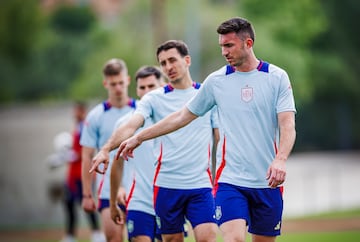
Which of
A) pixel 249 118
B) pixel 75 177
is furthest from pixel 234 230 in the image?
pixel 75 177

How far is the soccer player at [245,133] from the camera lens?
340 inches

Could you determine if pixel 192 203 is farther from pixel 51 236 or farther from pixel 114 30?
pixel 114 30

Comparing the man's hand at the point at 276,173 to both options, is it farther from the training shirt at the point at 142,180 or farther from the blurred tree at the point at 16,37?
the blurred tree at the point at 16,37

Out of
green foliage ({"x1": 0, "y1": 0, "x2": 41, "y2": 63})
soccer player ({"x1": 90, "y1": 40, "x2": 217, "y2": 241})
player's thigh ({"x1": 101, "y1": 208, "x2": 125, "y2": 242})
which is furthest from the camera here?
green foliage ({"x1": 0, "y1": 0, "x2": 41, "y2": 63})

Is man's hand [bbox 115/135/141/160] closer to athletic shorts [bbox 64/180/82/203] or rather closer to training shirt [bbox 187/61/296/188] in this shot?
training shirt [bbox 187/61/296/188]

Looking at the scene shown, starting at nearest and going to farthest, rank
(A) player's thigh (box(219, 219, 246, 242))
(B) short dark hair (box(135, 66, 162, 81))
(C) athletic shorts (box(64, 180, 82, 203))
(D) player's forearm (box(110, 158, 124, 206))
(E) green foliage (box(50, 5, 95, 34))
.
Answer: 1. (A) player's thigh (box(219, 219, 246, 242))
2. (D) player's forearm (box(110, 158, 124, 206))
3. (B) short dark hair (box(135, 66, 162, 81))
4. (C) athletic shorts (box(64, 180, 82, 203))
5. (E) green foliage (box(50, 5, 95, 34))

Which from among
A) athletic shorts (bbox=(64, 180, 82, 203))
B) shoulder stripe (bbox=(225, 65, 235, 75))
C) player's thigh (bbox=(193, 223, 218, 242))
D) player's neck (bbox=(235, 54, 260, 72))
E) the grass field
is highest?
player's neck (bbox=(235, 54, 260, 72))

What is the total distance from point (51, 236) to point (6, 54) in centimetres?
4893

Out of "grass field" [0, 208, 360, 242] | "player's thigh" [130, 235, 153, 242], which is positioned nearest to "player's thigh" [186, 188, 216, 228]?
"player's thigh" [130, 235, 153, 242]

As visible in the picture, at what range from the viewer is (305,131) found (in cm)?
6231

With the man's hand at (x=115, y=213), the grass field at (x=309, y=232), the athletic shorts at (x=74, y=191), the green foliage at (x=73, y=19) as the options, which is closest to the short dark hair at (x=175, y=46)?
the man's hand at (x=115, y=213)

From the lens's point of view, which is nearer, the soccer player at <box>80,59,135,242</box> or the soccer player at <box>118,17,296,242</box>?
the soccer player at <box>118,17,296,242</box>

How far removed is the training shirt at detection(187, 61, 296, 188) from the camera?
8.63 m

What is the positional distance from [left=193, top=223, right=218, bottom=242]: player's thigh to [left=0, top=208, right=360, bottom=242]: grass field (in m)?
8.89
